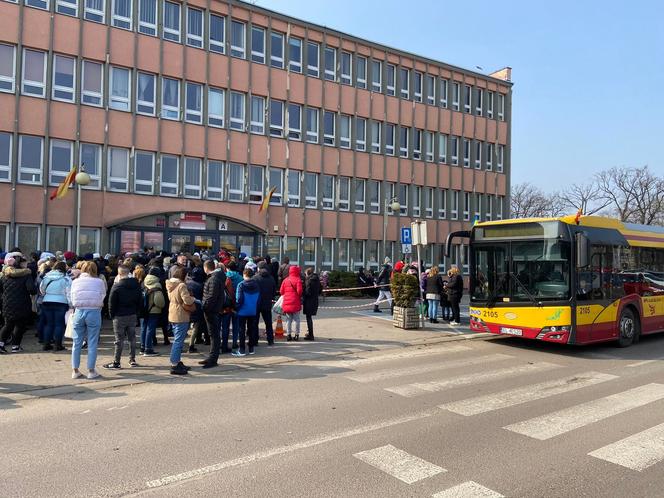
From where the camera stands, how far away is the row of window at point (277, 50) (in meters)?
22.3

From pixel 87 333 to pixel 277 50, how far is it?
21.6 meters

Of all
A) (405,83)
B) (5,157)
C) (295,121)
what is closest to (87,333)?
(5,157)

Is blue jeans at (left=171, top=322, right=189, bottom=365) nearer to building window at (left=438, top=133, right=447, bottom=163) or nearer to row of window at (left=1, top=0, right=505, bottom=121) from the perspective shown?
row of window at (left=1, top=0, right=505, bottom=121)

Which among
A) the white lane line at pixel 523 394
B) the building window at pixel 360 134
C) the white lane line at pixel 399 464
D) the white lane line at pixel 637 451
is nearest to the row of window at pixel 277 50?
the building window at pixel 360 134

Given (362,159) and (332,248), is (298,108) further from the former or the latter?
(332,248)

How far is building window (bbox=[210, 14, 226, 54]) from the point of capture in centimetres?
2463

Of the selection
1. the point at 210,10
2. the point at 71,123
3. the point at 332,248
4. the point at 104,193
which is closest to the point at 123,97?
the point at 71,123

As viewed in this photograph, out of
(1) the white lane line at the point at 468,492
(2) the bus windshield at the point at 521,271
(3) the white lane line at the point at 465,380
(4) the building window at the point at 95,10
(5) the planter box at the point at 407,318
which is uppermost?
(4) the building window at the point at 95,10

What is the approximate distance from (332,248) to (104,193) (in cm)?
1162

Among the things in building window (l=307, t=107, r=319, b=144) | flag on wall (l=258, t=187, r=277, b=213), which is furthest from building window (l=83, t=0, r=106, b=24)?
building window (l=307, t=107, r=319, b=144)

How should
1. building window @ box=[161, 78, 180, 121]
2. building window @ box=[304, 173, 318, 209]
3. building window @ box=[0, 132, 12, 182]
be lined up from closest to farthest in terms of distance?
1. building window @ box=[0, 132, 12, 182]
2. building window @ box=[161, 78, 180, 121]
3. building window @ box=[304, 173, 318, 209]

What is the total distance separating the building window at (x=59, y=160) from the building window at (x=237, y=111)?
7203 mm

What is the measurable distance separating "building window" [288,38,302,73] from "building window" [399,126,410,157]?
7.30m

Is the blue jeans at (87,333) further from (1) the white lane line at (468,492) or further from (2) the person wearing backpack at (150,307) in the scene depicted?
(1) the white lane line at (468,492)
